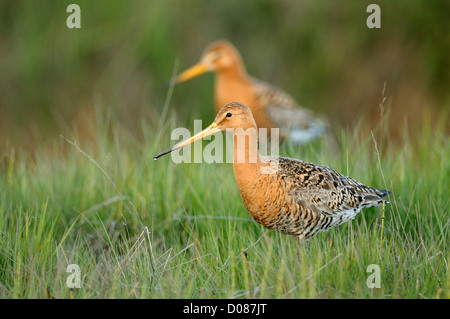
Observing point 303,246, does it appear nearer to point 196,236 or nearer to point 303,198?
point 303,198

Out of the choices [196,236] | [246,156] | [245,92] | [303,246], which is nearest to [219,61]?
[245,92]

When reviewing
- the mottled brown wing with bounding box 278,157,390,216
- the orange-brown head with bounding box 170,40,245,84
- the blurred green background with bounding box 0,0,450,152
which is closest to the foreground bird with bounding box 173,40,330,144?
the orange-brown head with bounding box 170,40,245,84

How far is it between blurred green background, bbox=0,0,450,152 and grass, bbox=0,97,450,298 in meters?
3.28

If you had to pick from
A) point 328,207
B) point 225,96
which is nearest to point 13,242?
point 328,207

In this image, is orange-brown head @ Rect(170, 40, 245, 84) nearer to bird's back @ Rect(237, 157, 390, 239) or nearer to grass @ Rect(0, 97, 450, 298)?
grass @ Rect(0, 97, 450, 298)

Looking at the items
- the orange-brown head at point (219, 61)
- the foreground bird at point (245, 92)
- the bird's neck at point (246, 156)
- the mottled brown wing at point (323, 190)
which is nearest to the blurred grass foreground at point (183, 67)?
the foreground bird at point (245, 92)

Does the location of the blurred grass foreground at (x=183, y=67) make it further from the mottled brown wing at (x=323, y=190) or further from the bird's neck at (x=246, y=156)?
the bird's neck at (x=246, y=156)

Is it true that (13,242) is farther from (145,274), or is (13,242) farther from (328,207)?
(328,207)

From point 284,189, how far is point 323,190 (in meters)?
0.28

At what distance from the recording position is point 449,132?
8.38 metres

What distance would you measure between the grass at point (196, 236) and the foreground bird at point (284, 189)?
0.40 ft

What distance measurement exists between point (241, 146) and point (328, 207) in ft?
2.19
